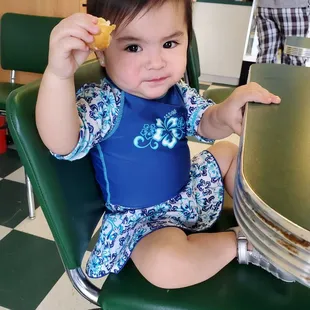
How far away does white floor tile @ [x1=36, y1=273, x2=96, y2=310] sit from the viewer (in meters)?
1.11

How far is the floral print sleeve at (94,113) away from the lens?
0.61m

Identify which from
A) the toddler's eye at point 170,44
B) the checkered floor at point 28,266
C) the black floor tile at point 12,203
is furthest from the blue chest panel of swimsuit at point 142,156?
the black floor tile at point 12,203

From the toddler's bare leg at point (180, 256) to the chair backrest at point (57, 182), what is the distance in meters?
0.10

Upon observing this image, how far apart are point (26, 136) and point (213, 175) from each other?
1.43 feet

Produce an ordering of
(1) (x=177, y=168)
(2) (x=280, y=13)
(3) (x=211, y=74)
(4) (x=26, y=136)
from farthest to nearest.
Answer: (3) (x=211, y=74)
(2) (x=280, y=13)
(1) (x=177, y=168)
(4) (x=26, y=136)

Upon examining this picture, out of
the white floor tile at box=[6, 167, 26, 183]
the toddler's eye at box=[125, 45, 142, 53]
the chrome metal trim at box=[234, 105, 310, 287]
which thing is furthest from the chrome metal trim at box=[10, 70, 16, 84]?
the chrome metal trim at box=[234, 105, 310, 287]

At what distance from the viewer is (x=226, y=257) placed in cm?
66

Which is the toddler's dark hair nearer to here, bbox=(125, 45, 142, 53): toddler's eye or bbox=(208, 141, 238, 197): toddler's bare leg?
bbox=(125, 45, 142, 53): toddler's eye

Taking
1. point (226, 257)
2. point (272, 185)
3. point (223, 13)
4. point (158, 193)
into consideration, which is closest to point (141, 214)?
point (158, 193)

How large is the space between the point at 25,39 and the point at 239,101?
1313 millimetres

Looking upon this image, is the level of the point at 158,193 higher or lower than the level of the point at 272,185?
lower

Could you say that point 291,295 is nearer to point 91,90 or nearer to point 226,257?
point 226,257

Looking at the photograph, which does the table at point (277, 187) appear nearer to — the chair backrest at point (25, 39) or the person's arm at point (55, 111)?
the person's arm at point (55, 111)

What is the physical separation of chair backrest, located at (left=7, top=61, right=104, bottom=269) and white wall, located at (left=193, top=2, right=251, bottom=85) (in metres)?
2.97
